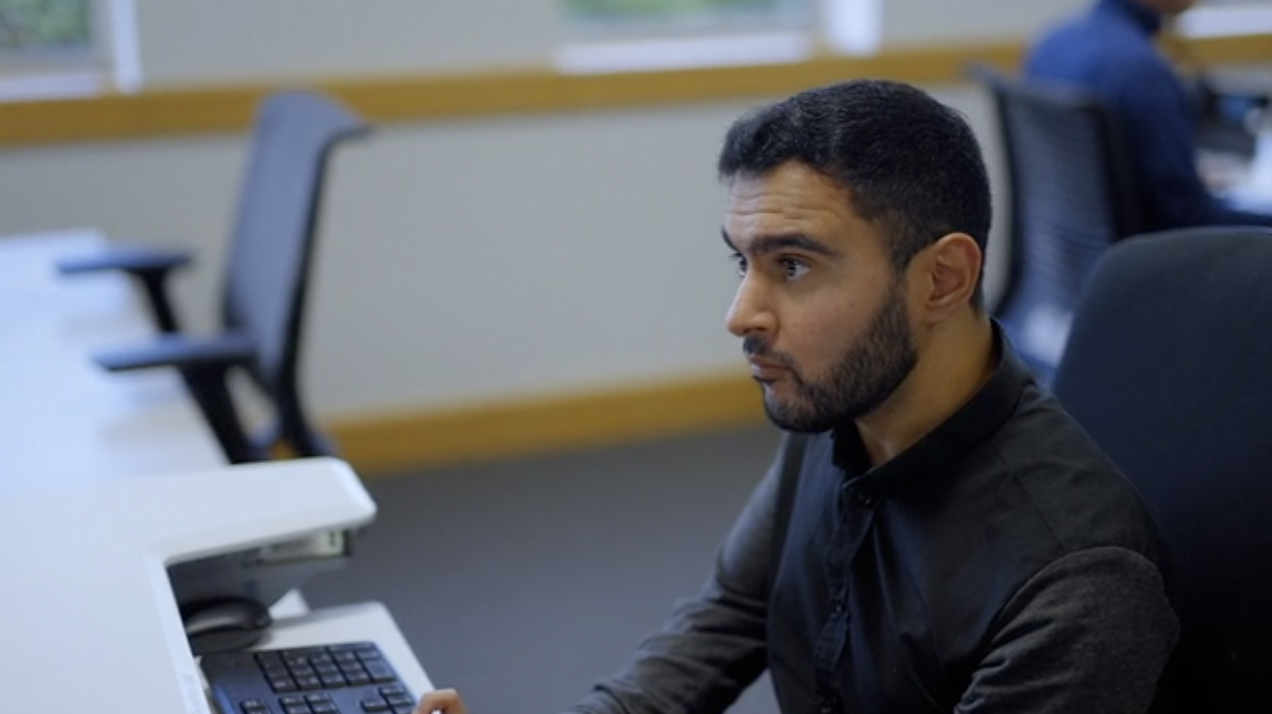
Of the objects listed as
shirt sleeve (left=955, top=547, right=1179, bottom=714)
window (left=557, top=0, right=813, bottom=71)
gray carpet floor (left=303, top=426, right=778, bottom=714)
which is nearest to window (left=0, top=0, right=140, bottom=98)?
window (left=557, top=0, right=813, bottom=71)

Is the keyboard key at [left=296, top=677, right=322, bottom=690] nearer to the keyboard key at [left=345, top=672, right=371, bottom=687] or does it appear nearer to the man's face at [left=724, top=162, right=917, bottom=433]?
the keyboard key at [left=345, top=672, right=371, bottom=687]

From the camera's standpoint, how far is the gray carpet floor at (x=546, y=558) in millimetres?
3035

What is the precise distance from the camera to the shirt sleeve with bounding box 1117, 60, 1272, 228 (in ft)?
10.4

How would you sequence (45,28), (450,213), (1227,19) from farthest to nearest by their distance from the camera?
1. (1227,19)
2. (450,213)
3. (45,28)

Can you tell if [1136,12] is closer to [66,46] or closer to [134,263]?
[134,263]

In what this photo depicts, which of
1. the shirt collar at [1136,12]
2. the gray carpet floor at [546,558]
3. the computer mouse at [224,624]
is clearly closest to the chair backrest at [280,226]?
the gray carpet floor at [546,558]

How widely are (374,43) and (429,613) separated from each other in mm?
1375

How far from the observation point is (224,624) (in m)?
1.56

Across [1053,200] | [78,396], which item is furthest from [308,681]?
[1053,200]

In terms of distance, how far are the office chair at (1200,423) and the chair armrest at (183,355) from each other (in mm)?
1210

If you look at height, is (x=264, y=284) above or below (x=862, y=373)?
above

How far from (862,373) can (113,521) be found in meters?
0.68

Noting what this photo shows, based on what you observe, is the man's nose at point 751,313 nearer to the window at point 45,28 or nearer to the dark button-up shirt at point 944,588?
the dark button-up shirt at point 944,588

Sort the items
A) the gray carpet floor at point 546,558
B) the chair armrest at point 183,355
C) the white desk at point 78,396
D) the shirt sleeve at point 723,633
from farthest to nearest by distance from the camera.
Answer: the gray carpet floor at point 546,558 < the chair armrest at point 183,355 < the white desk at point 78,396 < the shirt sleeve at point 723,633
